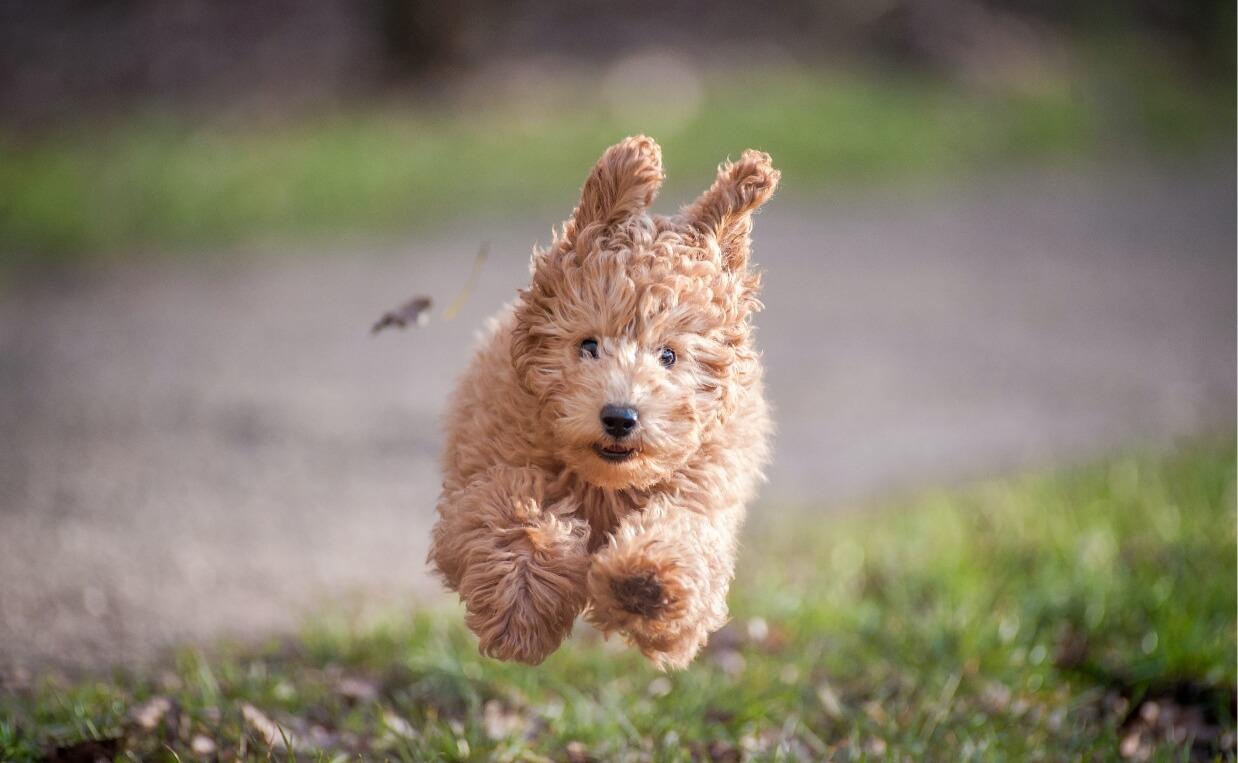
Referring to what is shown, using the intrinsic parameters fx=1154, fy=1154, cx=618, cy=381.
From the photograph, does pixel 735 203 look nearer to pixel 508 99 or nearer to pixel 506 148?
pixel 506 148

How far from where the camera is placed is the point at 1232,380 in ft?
27.3

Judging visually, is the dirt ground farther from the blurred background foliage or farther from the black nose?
the black nose

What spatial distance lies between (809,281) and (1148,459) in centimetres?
423

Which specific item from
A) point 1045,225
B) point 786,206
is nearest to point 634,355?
point 786,206

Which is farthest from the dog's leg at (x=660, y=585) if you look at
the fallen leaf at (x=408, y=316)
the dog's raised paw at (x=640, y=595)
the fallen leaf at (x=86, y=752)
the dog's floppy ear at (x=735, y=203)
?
the fallen leaf at (x=86, y=752)

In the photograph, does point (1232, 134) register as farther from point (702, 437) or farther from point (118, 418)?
point (702, 437)

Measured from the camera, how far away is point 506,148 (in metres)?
11.5

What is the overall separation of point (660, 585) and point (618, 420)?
310mm

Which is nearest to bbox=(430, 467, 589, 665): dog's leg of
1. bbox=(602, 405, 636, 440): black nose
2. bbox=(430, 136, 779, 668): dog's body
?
bbox=(430, 136, 779, 668): dog's body

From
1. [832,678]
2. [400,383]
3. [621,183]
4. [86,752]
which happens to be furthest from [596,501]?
[400,383]

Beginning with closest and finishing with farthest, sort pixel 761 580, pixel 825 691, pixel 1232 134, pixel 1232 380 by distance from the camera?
1. pixel 825 691
2. pixel 761 580
3. pixel 1232 380
4. pixel 1232 134

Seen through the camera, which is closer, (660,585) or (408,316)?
(660,585)

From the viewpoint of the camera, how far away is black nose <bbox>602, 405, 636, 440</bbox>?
2.12 meters

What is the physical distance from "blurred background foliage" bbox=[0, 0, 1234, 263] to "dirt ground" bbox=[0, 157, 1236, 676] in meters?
0.59
